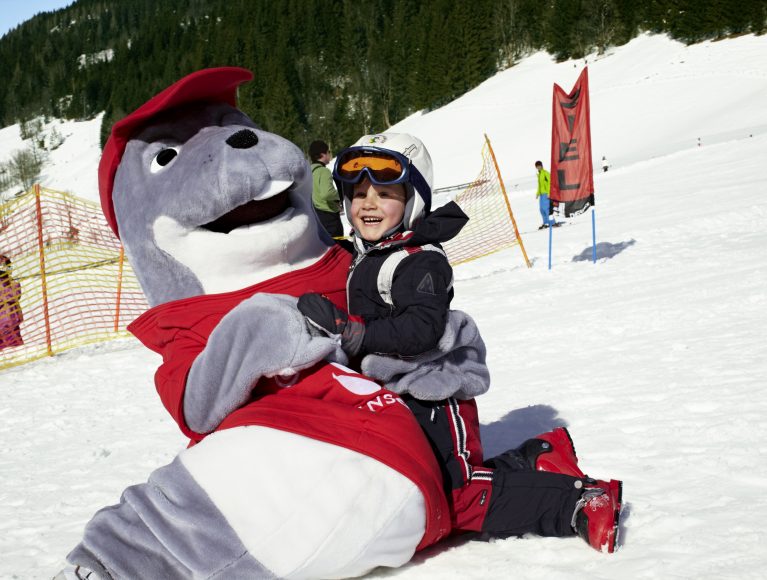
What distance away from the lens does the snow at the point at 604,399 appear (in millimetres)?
2402

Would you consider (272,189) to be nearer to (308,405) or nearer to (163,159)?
(163,159)

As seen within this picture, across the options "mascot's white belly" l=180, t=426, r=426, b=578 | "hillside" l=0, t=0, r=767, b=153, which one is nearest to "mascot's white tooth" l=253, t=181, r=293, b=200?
"mascot's white belly" l=180, t=426, r=426, b=578

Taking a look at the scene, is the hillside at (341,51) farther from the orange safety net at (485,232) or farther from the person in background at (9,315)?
the person in background at (9,315)

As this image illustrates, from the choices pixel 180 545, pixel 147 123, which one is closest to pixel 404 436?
pixel 180 545

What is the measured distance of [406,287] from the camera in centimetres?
251

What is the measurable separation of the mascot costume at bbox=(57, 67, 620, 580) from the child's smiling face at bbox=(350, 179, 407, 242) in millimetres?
178

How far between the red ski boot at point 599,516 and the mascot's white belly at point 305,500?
0.55 metres

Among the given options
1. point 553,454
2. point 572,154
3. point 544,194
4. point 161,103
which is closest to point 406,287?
point 553,454

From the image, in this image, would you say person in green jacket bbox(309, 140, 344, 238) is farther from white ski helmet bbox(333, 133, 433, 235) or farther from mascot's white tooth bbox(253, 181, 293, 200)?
mascot's white tooth bbox(253, 181, 293, 200)

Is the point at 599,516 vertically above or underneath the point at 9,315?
underneath

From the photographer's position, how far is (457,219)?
106 inches

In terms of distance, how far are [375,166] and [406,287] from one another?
530 mm

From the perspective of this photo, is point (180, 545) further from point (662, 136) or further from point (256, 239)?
point (662, 136)

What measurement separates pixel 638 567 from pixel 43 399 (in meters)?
4.81
